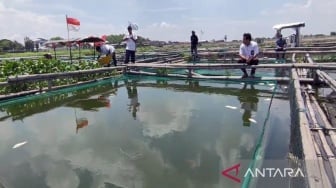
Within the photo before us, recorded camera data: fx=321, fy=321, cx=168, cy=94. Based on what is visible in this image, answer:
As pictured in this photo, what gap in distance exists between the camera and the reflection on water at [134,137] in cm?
360

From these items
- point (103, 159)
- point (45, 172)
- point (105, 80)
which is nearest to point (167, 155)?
point (103, 159)

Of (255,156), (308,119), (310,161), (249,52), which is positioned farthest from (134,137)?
(249,52)

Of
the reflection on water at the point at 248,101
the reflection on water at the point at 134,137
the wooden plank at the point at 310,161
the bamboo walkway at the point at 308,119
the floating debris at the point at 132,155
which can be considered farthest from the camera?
the reflection on water at the point at 248,101

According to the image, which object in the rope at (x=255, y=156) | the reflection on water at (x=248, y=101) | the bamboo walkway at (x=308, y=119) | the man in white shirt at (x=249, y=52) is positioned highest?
the man in white shirt at (x=249, y=52)

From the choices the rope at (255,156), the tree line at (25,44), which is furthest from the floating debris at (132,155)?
the tree line at (25,44)

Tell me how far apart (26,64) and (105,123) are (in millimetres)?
5866

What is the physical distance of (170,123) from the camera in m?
5.71

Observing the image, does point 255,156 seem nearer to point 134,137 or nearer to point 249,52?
point 134,137

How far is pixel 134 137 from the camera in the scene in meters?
4.96

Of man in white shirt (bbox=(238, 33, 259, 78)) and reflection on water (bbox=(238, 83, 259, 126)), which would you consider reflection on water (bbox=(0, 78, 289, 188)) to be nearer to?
reflection on water (bbox=(238, 83, 259, 126))

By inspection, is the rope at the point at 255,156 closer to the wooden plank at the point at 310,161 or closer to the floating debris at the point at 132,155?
the wooden plank at the point at 310,161

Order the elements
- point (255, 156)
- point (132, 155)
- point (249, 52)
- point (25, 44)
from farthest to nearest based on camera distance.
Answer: point (25, 44)
point (249, 52)
point (132, 155)
point (255, 156)

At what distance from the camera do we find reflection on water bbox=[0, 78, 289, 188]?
360 cm

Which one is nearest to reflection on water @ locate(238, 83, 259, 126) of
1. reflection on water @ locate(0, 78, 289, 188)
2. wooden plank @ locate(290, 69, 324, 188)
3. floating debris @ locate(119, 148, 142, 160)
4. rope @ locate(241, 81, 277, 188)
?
reflection on water @ locate(0, 78, 289, 188)
